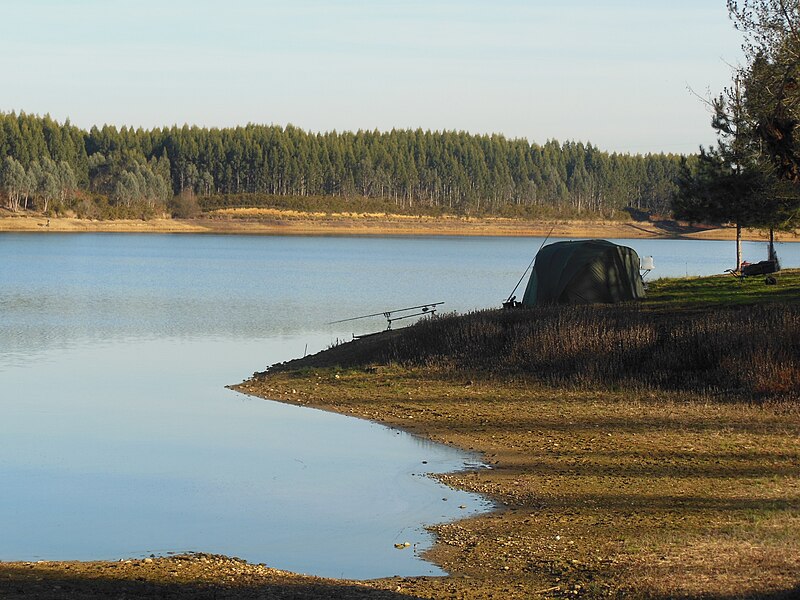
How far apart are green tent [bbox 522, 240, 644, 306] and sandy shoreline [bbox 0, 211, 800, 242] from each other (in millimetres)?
121700

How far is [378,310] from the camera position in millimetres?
47438

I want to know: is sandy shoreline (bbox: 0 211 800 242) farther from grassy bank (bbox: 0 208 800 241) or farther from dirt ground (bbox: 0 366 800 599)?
dirt ground (bbox: 0 366 800 599)

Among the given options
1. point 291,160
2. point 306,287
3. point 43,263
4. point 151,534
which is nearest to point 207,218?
point 291,160

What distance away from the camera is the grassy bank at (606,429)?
37.9ft

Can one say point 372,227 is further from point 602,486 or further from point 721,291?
point 602,486

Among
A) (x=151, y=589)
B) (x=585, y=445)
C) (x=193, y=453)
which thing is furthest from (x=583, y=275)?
(x=151, y=589)

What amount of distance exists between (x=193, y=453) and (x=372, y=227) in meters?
162

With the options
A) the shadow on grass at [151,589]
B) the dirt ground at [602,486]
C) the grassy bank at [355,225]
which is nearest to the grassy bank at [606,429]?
the dirt ground at [602,486]

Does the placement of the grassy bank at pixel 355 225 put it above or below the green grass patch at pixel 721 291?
above

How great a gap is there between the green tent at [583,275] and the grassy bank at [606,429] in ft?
8.17

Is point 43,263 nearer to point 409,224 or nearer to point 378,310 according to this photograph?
point 378,310

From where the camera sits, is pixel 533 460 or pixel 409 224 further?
pixel 409 224

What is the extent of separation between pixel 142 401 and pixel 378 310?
23.0 meters

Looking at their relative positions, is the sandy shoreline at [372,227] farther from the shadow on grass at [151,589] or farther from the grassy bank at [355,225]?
the shadow on grass at [151,589]
